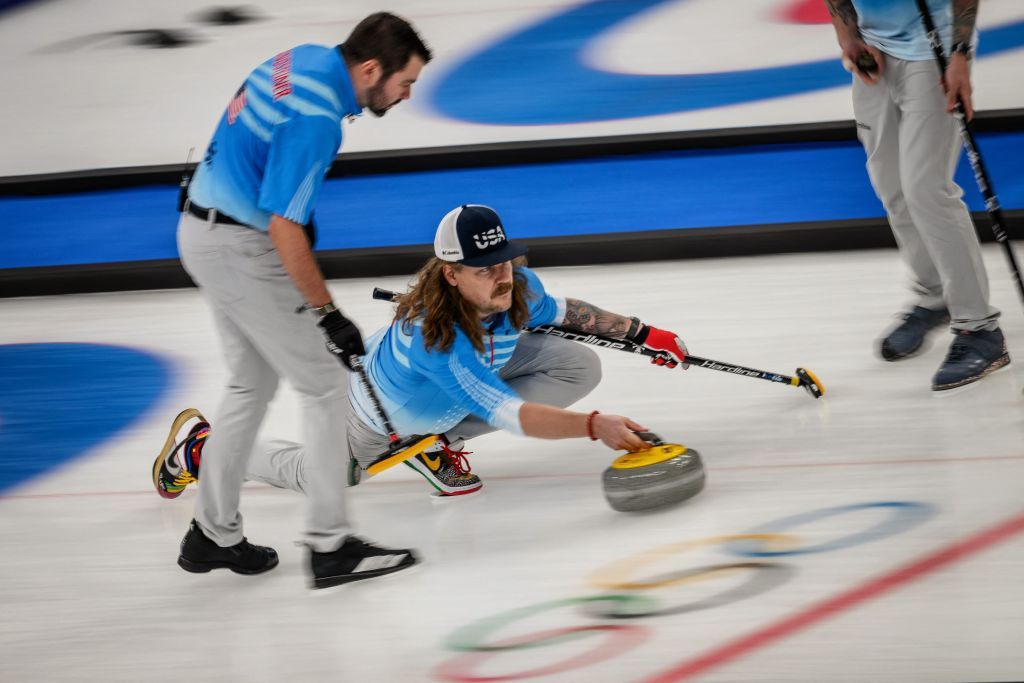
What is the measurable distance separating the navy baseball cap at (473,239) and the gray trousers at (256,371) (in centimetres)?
39

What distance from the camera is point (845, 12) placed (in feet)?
11.9

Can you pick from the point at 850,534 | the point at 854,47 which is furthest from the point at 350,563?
the point at 854,47

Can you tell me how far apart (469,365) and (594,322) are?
604 millimetres

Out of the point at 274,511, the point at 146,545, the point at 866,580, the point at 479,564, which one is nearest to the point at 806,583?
the point at 866,580

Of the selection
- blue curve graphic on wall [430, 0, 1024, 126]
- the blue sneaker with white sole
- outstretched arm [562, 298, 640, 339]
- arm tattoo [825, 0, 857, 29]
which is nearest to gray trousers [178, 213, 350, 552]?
outstretched arm [562, 298, 640, 339]

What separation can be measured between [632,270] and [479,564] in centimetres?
226

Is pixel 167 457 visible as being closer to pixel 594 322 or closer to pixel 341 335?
pixel 341 335

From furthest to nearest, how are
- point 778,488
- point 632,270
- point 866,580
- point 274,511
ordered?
1. point 632,270
2. point 274,511
3. point 778,488
4. point 866,580

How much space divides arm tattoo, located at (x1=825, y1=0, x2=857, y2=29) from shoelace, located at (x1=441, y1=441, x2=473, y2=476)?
68.5 inches

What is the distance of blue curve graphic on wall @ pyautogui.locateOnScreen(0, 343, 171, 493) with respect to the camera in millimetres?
3814

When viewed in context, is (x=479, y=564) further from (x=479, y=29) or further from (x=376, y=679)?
(x=479, y=29)

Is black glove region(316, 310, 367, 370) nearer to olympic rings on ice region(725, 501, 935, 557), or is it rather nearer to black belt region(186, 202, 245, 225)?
black belt region(186, 202, 245, 225)

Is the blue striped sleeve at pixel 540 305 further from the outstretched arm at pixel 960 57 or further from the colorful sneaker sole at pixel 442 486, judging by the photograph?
the outstretched arm at pixel 960 57

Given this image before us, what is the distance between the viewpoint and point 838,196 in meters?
5.20
